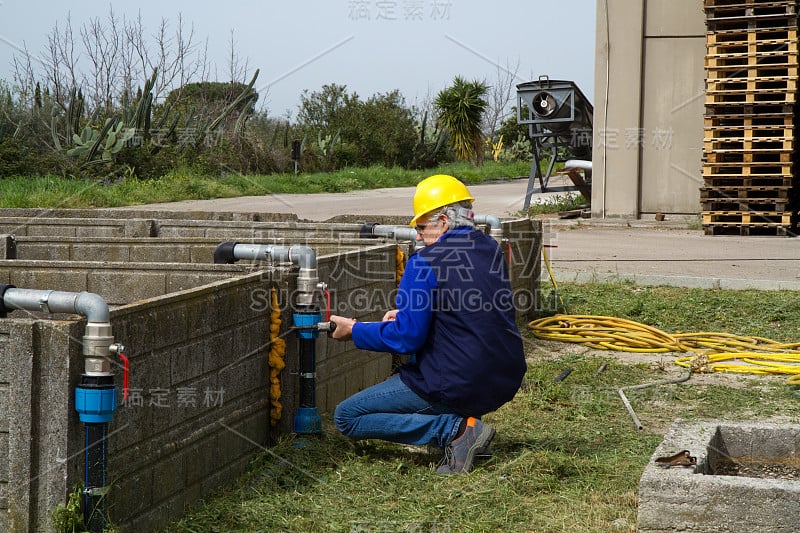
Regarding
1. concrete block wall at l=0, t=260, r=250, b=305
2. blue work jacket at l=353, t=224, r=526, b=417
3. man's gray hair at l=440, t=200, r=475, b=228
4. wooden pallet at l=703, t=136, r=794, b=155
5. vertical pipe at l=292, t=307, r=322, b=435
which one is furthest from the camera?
wooden pallet at l=703, t=136, r=794, b=155

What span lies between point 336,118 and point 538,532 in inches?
1557

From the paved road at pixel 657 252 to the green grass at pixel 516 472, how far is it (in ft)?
15.0

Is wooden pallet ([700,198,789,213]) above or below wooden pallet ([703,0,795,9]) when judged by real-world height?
below

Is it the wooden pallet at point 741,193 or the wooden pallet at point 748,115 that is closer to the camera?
the wooden pallet at point 748,115

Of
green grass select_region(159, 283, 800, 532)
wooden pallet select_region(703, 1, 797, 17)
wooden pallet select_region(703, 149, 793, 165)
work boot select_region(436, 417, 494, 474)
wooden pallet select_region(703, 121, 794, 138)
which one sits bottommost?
green grass select_region(159, 283, 800, 532)

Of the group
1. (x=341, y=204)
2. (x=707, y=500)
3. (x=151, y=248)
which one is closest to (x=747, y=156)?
(x=341, y=204)

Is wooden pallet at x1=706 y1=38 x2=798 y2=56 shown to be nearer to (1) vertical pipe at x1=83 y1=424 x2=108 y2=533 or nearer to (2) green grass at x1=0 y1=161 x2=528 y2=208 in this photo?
(2) green grass at x1=0 y1=161 x2=528 y2=208

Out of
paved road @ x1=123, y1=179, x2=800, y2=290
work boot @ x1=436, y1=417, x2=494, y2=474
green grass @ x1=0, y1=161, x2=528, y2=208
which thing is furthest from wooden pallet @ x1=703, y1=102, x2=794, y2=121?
green grass @ x1=0, y1=161, x2=528, y2=208

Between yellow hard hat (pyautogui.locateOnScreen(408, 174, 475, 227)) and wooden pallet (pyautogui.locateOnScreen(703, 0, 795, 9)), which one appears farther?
wooden pallet (pyautogui.locateOnScreen(703, 0, 795, 9))

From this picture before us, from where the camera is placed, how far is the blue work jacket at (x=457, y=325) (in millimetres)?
4566

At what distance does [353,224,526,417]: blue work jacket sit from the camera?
457 centimetres

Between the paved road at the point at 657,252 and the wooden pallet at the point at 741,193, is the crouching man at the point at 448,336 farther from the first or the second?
the wooden pallet at the point at 741,193

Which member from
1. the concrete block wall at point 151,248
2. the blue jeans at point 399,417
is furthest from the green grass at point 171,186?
the blue jeans at point 399,417

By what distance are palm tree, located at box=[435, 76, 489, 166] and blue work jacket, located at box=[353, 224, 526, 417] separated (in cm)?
3463
